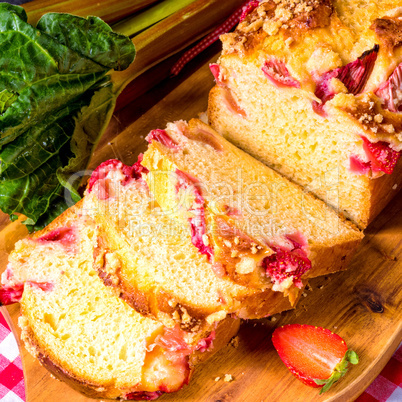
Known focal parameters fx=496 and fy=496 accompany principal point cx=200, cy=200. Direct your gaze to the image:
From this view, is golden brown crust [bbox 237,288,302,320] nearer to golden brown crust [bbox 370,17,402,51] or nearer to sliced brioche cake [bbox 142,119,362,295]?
sliced brioche cake [bbox 142,119,362,295]

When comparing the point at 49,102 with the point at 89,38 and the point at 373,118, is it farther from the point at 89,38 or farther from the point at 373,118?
the point at 373,118

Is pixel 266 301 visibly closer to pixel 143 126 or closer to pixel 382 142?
pixel 382 142

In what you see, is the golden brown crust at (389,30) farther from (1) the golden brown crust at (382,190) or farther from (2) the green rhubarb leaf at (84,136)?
(2) the green rhubarb leaf at (84,136)

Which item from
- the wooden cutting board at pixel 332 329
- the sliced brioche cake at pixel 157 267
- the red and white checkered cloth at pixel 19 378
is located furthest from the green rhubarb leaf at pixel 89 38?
the red and white checkered cloth at pixel 19 378

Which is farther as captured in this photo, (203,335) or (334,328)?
(334,328)

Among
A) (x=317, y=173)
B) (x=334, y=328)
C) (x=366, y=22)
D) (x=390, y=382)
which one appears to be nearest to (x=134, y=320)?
(x=334, y=328)

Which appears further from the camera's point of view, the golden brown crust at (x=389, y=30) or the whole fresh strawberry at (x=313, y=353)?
the golden brown crust at (x=389, y=30)

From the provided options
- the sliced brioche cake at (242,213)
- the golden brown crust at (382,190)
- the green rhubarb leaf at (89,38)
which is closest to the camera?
the sliced brioche cake at (242,213)
